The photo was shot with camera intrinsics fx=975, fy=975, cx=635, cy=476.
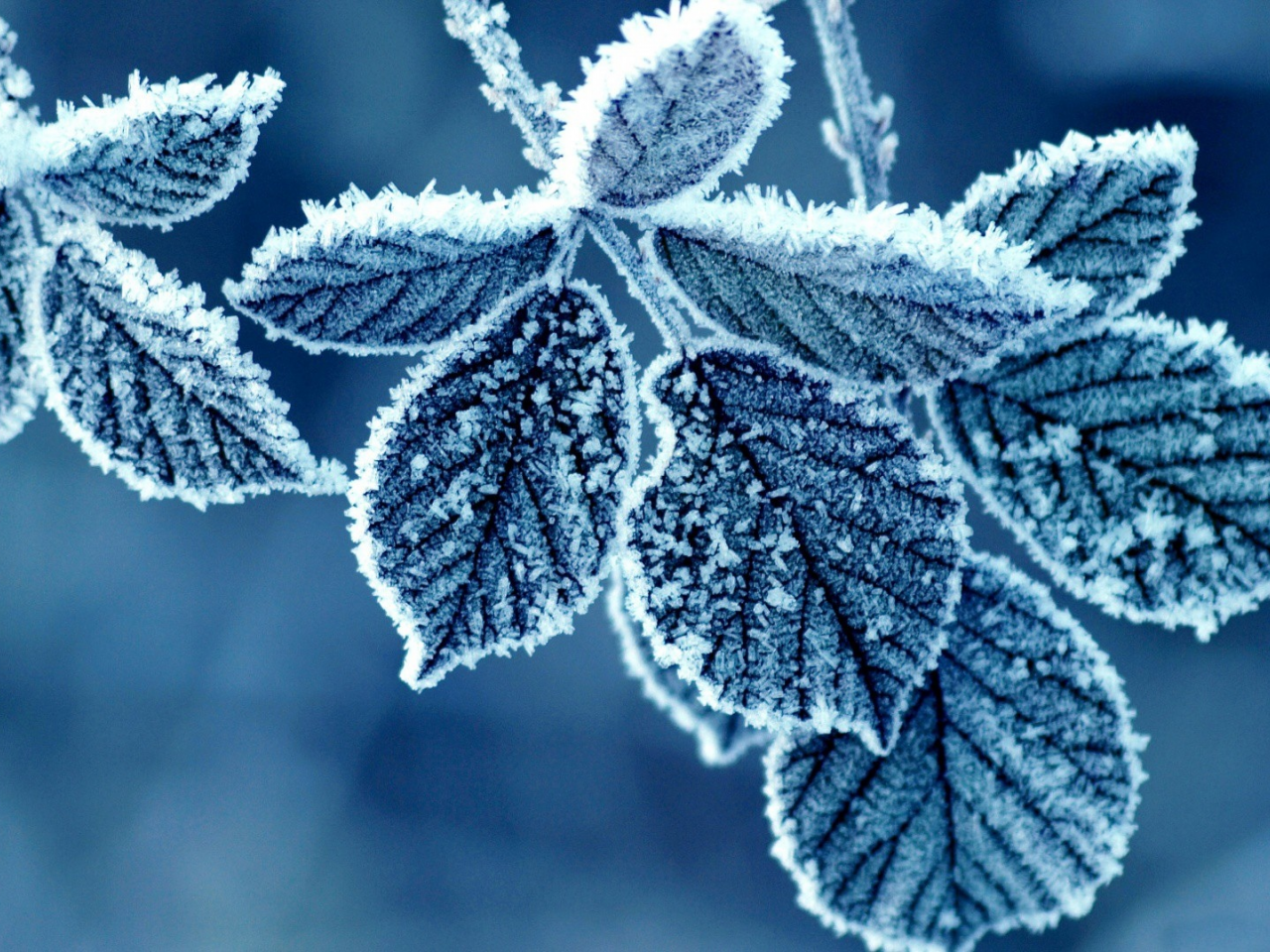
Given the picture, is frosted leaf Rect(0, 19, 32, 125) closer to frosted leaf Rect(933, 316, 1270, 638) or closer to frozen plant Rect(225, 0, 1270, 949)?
frozen plant Rect(225, 0, 1270, 949)

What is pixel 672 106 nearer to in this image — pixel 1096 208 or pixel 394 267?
pixel 394 267

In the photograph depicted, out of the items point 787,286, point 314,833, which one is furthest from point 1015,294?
point 314,833

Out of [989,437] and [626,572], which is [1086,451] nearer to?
[989,437]

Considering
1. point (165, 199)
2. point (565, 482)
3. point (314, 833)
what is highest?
point (314, 833)

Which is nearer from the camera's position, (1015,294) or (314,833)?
(1015,294)

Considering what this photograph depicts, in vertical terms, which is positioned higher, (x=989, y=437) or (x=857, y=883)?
(x=989, y=437)

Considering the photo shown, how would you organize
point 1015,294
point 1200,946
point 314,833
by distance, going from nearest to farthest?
point 1015,294, point 1200,946, point 314,833
